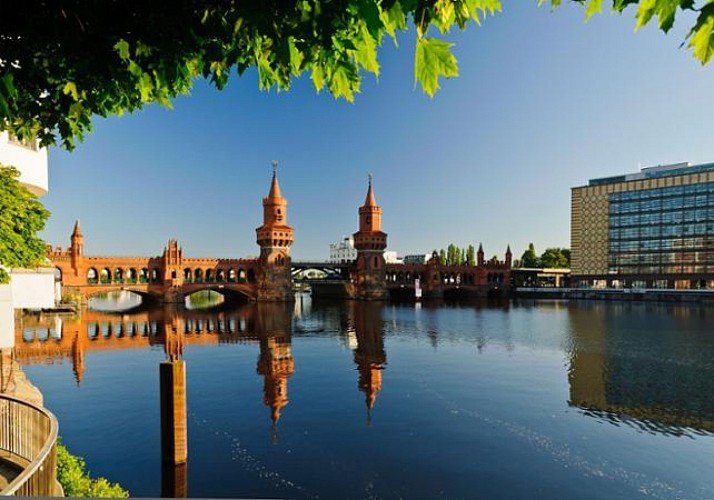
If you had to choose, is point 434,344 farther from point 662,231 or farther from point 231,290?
point 662,231

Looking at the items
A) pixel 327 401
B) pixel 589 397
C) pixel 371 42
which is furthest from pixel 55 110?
pixel 589 397

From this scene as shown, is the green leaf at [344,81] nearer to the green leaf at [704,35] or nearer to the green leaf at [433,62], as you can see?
the green leaf at [433,62]

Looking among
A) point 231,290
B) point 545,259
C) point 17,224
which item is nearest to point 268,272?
point 231,290

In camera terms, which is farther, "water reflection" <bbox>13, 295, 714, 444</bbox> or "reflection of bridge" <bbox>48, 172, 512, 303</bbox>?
"reflection of bridge" <bbox>48, 172, 512, 303</bbox>

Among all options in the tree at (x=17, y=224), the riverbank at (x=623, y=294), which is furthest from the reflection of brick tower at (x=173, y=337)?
the riverbank at (x=623, y=294)

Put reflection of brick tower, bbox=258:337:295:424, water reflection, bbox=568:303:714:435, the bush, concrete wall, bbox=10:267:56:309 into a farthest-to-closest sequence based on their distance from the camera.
A: reflection of brick tower, bbox=258:337:295:424, concrete wall, bbox=10:267:56:309, water reflection, bbox=568:303:714:435, the bush

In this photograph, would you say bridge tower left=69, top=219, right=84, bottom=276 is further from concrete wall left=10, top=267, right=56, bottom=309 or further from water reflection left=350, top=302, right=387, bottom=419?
concrete wall left=10, top=267, right=56, bottom=309

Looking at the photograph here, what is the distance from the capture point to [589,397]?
24.4 m

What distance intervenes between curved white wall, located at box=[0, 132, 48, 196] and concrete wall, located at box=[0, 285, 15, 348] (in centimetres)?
690

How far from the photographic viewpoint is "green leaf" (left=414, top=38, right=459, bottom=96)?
3049 mm

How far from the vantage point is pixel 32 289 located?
23891mm

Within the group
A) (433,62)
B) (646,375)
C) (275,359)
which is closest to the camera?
(433,62)

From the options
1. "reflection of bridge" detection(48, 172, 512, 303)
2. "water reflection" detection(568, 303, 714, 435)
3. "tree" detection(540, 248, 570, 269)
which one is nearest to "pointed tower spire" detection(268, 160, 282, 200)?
"reflection of bridge" detection(48, 172, 512, 303)

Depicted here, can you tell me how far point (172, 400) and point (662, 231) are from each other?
131544 mm
